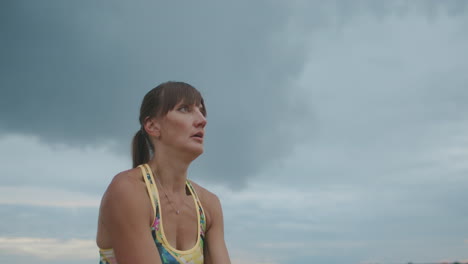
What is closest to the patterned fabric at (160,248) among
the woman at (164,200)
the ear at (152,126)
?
the woman at (164,200)

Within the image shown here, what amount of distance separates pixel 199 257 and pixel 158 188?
3.10 ft

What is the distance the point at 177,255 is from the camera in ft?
18.2

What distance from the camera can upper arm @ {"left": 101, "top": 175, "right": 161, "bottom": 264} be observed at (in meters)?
5.20

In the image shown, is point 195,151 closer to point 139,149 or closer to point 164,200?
point 164,200

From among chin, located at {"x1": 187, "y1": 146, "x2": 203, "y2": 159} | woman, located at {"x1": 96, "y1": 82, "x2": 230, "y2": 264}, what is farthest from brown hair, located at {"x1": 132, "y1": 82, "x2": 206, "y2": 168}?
chin, located at {"x1": 187, "y1": 146, "x2": 203, "y2": 159}

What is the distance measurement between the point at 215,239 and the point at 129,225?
1379 mm

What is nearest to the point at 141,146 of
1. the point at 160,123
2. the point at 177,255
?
the point at 160,123

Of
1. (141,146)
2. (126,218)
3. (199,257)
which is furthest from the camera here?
(141,146)

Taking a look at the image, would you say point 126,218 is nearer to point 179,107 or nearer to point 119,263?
point 119,263

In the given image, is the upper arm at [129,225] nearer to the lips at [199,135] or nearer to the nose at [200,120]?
the lips at [199,135]

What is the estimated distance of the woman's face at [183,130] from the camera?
5.88 m

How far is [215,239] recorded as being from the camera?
20.5ft

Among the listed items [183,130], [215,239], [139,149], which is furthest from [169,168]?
[215,239]

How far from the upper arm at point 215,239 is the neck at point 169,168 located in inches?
26.1
